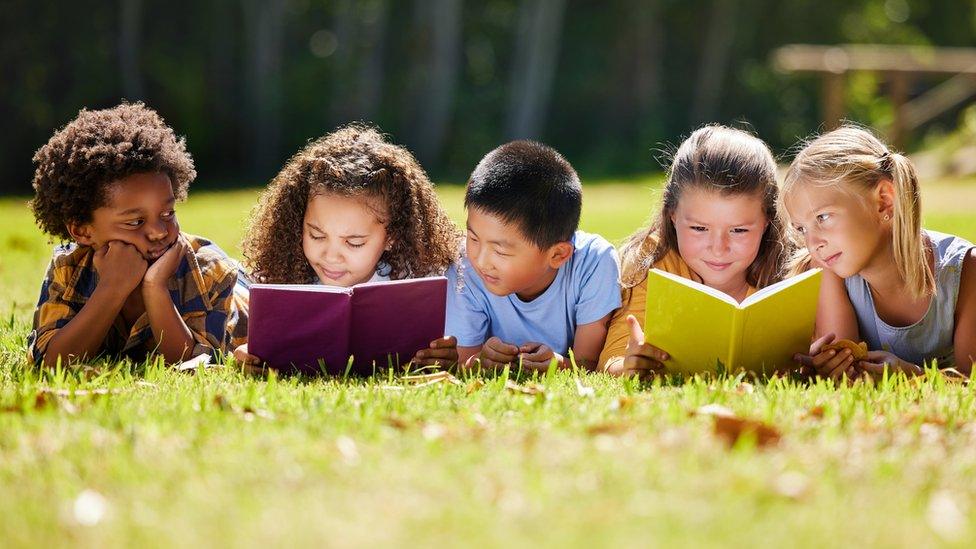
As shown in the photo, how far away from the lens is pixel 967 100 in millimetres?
30812

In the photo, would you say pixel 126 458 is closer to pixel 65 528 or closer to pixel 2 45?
pixel 65 528

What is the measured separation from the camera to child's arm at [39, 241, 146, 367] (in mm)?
4859

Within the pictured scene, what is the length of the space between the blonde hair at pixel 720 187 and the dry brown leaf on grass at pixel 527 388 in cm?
119

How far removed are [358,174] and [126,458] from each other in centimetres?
244

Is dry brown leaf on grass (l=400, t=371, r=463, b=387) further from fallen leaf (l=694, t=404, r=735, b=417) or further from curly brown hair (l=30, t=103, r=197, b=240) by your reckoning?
curly brown hair (l=30, t=103, r=197, b=240)

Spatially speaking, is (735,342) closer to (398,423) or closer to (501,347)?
(501,347)

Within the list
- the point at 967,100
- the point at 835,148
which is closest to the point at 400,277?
the point at 835,148

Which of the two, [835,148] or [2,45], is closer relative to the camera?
[835,148]

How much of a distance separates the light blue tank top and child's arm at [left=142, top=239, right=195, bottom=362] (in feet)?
9.56

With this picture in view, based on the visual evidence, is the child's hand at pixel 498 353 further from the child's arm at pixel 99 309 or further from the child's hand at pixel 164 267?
the child's arm at pixel 99 309

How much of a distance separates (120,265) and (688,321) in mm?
2378

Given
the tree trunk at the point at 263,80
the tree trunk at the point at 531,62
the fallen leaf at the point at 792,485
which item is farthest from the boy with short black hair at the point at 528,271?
the tree trunk at the point at 531,62

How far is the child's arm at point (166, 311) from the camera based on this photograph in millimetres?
4973

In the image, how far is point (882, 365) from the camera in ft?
15.2
